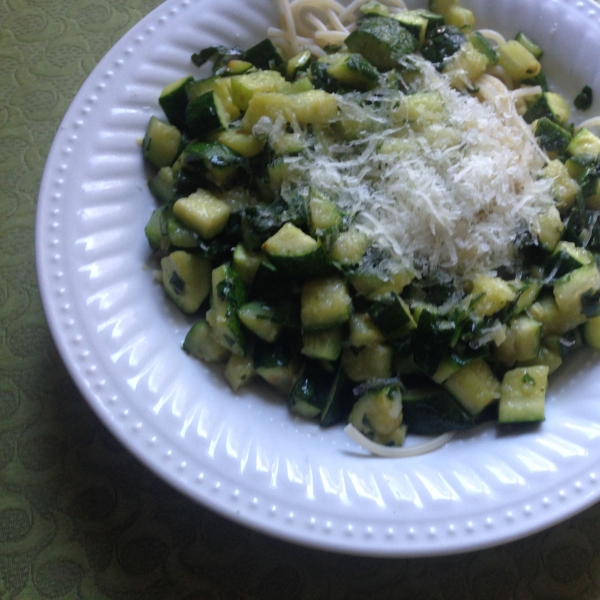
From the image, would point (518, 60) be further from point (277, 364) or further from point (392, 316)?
point (277, 364)

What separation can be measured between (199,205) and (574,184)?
1308 mm

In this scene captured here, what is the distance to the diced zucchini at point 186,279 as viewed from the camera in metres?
1.92

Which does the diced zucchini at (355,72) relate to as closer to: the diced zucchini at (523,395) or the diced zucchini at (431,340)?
the diced zucchini at (431,340)

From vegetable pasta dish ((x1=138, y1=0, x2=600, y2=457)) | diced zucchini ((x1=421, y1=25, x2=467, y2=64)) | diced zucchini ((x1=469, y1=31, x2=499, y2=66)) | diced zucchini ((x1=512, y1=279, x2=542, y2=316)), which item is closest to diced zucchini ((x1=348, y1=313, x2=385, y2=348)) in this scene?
vegetable pasta dish ((x1=138, y1=0, x2=600, y2=457))

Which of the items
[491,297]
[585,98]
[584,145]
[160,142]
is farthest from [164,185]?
[585,98]

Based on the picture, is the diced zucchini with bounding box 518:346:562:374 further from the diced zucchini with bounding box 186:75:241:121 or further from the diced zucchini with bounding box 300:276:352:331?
the diced zucchini with bounding box 186:75:241:121

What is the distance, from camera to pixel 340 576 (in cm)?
177

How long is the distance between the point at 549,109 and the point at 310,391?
141cm

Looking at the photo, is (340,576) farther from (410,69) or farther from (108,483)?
(410,69)

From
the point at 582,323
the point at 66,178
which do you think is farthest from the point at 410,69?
the point at 66,178

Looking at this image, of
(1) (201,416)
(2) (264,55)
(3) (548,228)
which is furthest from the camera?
(2) (264,55)

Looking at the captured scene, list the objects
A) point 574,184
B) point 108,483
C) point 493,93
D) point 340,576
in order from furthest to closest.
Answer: point 493,93 → point 574,184 → point 108,483 → point 340,576

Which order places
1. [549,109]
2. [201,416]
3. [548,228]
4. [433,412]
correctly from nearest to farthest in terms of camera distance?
[201,416], [433,412], [548,228], [549,109]

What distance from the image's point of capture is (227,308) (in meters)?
1.82
